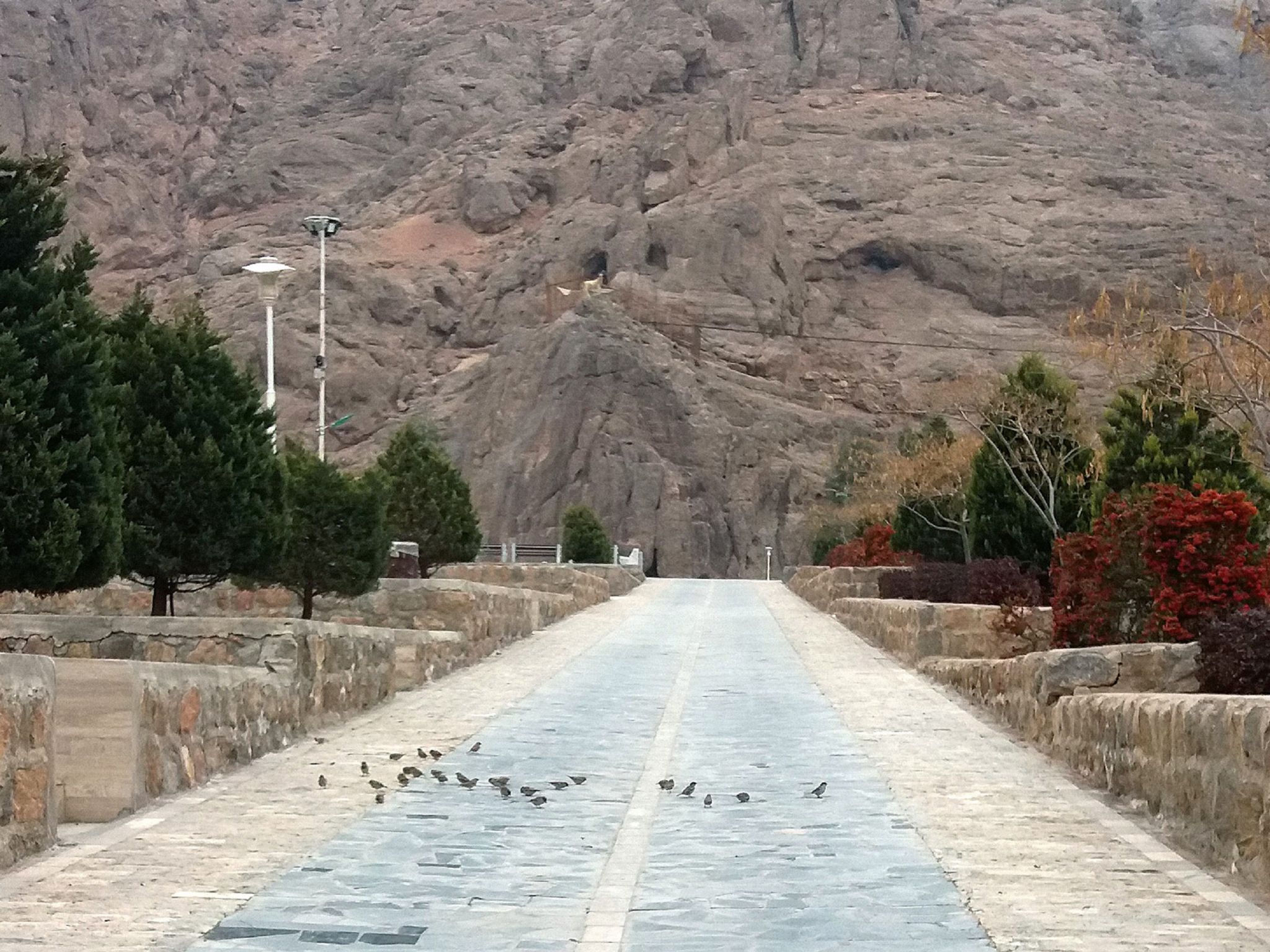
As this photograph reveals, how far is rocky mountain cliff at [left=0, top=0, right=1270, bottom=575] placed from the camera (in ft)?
290

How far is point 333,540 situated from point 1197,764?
1521 cm

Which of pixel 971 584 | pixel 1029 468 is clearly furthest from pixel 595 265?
pixel 971 584

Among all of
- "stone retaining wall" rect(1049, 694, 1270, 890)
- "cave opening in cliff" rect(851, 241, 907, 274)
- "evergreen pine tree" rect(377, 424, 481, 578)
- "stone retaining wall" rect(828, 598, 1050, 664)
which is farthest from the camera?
"cave opening in cliff" rect(851, 241, 907, 274)

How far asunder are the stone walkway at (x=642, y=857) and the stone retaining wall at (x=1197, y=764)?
8.7 inches

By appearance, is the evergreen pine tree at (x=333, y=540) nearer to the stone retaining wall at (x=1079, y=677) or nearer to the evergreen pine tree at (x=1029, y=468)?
the evergreen pine tree at (x=1029, y=468)

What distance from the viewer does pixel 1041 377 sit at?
91.1 feet

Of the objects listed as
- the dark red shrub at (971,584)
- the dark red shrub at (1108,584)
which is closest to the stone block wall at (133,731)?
the dark red shrub at (1108,584)

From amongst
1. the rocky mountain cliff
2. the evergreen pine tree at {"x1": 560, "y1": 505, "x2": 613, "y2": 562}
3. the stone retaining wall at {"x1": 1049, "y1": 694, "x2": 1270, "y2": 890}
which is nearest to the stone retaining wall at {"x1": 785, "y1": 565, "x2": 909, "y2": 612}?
the evergreen pine tree at {"x1": 560, "y1": 505, "x2": 613, "y2": 562}

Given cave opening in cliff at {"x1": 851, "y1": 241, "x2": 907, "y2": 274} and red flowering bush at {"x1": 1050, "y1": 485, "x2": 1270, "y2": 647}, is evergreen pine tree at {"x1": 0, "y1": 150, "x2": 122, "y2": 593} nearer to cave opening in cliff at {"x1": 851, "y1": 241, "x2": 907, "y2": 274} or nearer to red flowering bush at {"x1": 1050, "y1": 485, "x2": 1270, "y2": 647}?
red flowering bush at {"x1": 1050, "y1": 485, "x2": 1270, "y2": 647}

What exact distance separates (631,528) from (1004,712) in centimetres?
6970

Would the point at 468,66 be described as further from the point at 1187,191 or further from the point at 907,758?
the point at 907,758

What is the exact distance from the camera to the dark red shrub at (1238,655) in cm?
968

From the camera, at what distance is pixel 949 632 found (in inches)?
762

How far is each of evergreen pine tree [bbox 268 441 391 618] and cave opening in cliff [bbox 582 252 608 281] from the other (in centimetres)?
8463
